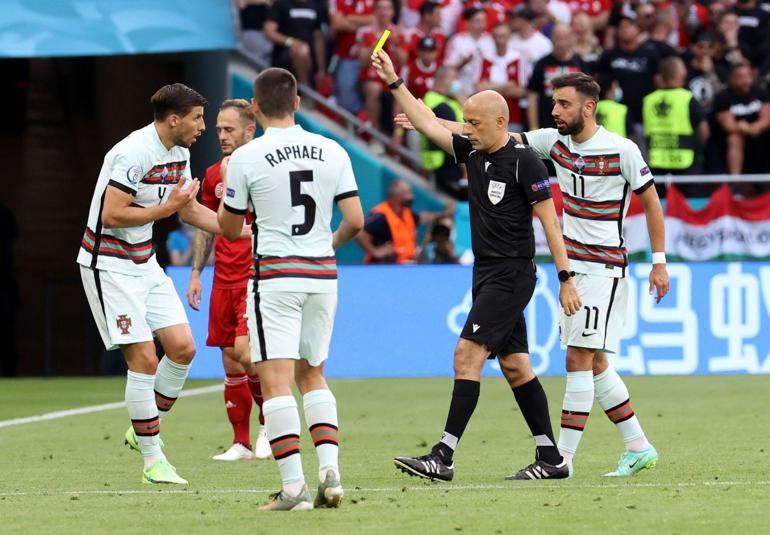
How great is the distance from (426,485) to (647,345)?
876cm

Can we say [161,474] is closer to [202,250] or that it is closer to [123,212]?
[123,212]

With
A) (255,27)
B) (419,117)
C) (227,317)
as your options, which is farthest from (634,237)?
(419,117)

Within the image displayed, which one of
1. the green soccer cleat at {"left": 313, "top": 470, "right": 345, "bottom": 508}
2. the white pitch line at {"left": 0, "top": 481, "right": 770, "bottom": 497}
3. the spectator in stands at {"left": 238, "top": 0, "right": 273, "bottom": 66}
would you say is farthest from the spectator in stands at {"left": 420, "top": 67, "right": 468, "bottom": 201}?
the green soccer cleat at {"left": 313, "top": 470, "right": 345, "bottom": 508}

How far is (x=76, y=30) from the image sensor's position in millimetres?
18266

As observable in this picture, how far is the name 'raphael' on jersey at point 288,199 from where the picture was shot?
720 centimetres

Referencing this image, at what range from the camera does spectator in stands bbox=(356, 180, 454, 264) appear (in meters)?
17.4

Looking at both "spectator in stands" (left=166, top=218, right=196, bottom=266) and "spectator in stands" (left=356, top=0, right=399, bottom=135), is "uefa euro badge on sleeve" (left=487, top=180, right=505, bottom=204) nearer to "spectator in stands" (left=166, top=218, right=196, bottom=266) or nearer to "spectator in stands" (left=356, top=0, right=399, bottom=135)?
"spectator in stands" (left=166, top=218, right=196, bottom=266)

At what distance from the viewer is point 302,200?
23.8ft

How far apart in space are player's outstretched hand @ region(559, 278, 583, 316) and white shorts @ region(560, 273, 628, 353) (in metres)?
0.41

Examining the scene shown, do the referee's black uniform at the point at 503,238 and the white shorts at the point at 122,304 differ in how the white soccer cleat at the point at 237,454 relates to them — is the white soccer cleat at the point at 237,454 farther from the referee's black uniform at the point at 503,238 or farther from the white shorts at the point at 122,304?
the referee's black uniform at the point at 503,238

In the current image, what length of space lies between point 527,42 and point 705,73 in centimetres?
222

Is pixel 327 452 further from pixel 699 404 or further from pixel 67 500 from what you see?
pixel 699 404

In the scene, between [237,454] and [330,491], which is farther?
[237,454]

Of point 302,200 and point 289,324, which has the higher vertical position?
point 302,200
